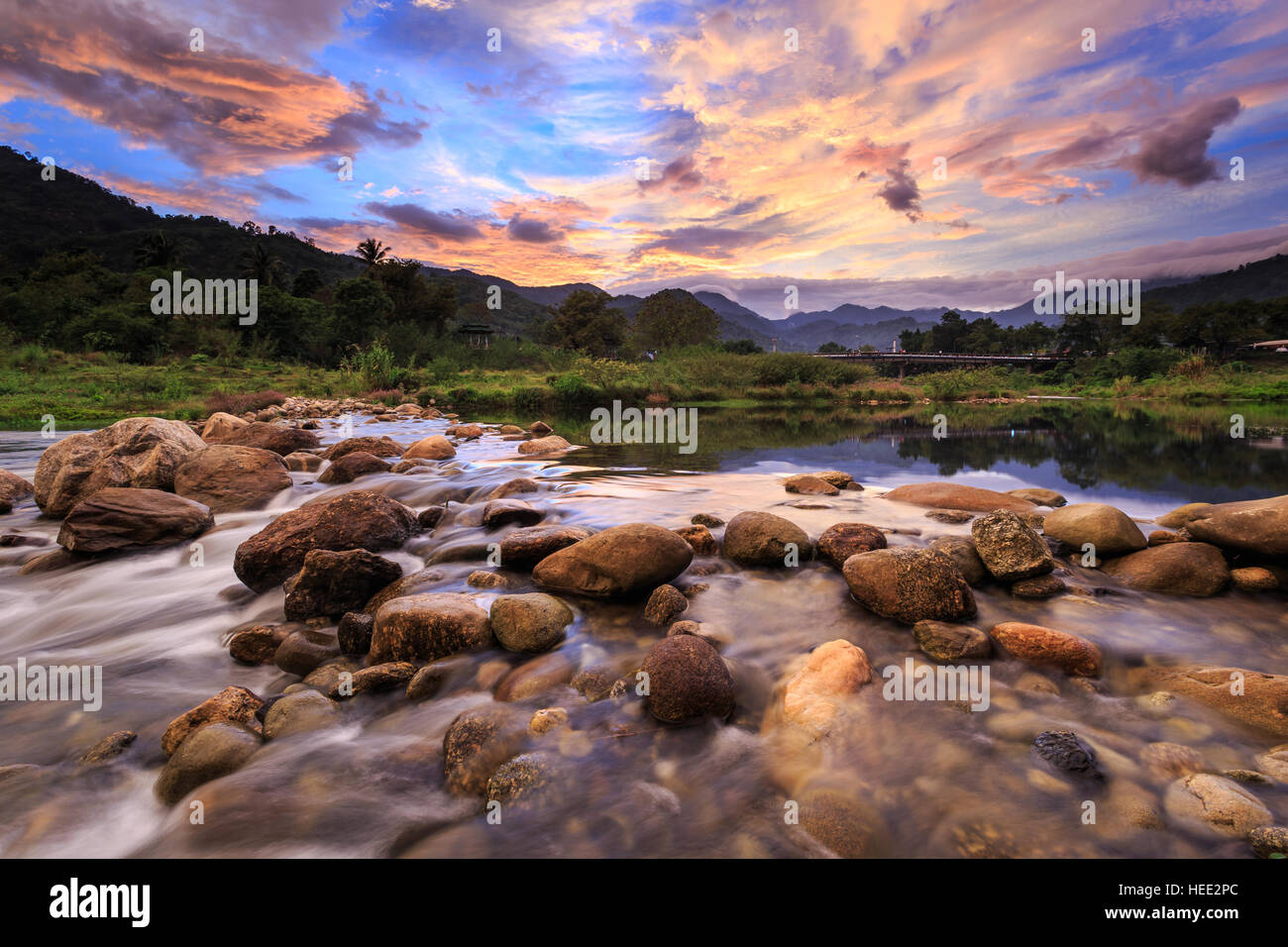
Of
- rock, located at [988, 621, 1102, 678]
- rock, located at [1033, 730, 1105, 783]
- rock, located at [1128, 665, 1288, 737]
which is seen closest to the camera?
rock, located at [1033, 730, 1105, 783]

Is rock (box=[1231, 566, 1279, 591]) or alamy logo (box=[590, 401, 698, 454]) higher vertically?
alamy logo (box=[590, 401, 698, 454])

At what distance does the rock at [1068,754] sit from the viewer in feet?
8.89

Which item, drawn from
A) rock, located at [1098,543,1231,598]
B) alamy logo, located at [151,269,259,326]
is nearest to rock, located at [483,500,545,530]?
rock, located at [1098,543,1231,598]

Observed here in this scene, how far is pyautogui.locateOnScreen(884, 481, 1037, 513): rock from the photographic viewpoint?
7246mm

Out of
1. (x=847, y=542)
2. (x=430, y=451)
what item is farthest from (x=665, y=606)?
(x=430, y=451)

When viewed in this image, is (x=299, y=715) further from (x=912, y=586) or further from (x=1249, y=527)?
(x=1249, y=527)

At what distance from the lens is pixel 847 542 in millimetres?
5387

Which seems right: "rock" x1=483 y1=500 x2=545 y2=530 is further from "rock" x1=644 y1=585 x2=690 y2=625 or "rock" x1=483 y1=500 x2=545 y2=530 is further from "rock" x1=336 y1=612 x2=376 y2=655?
"rock" x1=644 y1=585 x2=690 y2=625

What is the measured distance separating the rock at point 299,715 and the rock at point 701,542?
345 cm

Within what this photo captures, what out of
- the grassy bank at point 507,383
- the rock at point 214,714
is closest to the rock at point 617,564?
the rock at point 214,714

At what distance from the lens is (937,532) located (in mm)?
6188

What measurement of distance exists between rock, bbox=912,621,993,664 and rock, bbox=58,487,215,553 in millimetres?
8330

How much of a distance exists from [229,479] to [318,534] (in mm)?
3930
